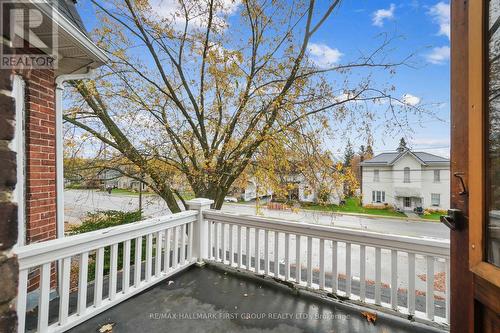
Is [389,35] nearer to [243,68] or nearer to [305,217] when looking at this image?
[243,68]

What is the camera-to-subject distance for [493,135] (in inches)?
36.3

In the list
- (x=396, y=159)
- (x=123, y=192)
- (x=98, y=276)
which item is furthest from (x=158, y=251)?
(x=396, y=159)

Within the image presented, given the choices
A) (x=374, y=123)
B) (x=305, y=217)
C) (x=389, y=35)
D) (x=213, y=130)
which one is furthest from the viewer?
(x=305, y=217)

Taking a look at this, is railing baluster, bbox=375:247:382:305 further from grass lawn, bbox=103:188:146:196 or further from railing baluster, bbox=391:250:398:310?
grass lawn, bbox=103:188:146:196

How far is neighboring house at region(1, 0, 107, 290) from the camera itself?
2.11 meters

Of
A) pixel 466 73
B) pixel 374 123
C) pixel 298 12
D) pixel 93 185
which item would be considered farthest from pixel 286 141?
pixel 93 185

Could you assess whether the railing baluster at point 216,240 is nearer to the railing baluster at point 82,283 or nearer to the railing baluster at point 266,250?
the railing baluster at point 266,250

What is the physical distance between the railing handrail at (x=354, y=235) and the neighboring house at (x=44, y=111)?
6.21ft

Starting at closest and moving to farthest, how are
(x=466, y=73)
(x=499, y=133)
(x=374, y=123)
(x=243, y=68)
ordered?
(x=499, y=133)
(x=466, y=73)
(x=374, y=123)
(x=243, y=68)

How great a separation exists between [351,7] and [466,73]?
4449mm

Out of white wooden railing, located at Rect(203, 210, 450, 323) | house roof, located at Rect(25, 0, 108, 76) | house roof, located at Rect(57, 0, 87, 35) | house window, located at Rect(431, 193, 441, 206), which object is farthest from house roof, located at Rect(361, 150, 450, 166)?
house roof, located at Rect(57, 0, 87, 35)

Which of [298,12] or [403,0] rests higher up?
[298,12]

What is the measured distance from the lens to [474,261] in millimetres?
961

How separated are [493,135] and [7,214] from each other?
1.78 metres
